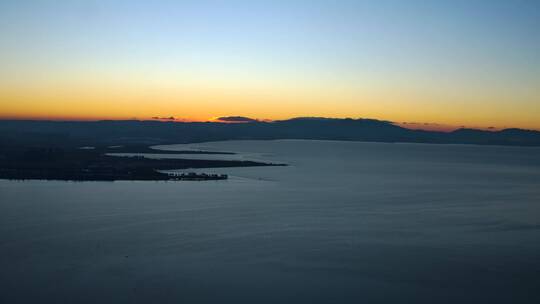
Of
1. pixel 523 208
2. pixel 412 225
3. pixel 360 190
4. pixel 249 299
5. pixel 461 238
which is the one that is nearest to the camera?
pixel 249 299

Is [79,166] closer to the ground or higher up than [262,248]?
higher up

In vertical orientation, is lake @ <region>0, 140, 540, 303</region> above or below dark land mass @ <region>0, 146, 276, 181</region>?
below

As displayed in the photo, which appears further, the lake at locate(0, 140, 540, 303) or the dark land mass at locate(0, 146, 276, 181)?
the dark land mass at locate(0, 146, 276, 181)

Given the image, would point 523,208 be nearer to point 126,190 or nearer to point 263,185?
point 263,185

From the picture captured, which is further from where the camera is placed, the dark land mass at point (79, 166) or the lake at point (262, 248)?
the dark land mass at point (79, 166)

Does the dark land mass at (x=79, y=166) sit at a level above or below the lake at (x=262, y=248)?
above

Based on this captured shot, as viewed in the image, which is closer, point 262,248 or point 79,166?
point 262,248

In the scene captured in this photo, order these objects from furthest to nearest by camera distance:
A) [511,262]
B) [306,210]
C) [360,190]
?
[360,190], [306,210], [511,262]

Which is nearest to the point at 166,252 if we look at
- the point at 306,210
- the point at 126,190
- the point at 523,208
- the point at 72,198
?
the point at 306,210
